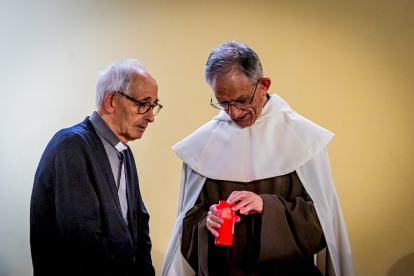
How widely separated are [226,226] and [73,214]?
701mm

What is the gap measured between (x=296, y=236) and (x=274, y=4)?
2.07 meters

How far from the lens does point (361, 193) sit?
136 inches

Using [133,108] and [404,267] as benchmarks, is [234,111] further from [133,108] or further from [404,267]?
[404,267]

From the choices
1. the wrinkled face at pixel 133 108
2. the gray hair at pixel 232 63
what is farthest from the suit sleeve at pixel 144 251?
the gray hair at pixel 232 63

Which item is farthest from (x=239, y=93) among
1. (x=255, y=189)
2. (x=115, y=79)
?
(x=115, y=79)

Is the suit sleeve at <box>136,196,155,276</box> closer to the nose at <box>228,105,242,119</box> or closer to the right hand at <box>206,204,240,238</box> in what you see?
the right hand at <box>206,204,240,238</box>

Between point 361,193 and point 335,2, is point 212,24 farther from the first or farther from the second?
point 361,193

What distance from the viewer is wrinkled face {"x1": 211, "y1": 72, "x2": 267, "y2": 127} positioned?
231cm

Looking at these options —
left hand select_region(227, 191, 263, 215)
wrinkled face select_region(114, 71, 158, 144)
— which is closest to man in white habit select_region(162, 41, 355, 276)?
left hand select_region(227, 191, 263, 215)

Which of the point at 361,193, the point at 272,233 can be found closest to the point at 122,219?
the point at 272,233

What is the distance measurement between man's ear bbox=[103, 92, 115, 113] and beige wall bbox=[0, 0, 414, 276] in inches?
58.2

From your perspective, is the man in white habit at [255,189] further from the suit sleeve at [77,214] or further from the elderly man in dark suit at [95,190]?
the suit sleeve at [77,214]

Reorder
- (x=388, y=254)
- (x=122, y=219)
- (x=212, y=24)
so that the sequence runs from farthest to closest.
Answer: (x=212, y=24)
(x=388, y=254)
(x=122, y=219)

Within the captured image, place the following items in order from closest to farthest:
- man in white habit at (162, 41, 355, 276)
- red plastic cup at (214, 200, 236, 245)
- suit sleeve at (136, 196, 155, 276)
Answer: red plastic cup at (214, 200, 236, 245), man in white habit at (162, 41, 355, 276), suit sleeve at (136, 196, 155, 276)
